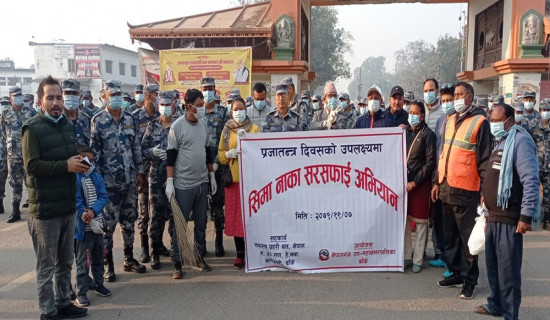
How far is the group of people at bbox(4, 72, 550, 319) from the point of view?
3.47 m

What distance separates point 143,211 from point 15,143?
12.7ft

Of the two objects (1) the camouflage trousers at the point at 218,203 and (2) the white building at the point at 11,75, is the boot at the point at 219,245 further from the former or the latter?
(2) the white building at the point at 11,75

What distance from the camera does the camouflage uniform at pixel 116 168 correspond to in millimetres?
4621

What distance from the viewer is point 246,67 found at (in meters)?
10.7

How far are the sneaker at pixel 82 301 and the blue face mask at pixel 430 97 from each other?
440 centimetres

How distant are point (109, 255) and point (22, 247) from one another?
202 centimetres

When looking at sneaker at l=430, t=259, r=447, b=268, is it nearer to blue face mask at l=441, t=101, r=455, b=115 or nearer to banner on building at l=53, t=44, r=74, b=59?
blue face mask at l=441, t=101, r=455, b=115

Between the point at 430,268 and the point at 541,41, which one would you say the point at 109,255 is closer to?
the point at 430,268

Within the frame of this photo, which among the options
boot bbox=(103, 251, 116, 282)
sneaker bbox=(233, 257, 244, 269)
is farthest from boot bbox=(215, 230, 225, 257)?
boot bbox=(103, 251, 116, 282)

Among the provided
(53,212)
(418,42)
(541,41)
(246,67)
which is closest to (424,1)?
(541,41)

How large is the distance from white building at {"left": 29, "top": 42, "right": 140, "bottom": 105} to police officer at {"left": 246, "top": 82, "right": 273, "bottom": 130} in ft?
145

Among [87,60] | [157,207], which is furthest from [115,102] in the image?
[87,60]

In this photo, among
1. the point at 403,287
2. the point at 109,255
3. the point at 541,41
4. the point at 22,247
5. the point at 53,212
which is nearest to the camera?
the point at 53,212

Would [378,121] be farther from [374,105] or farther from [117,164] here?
[117,164]
